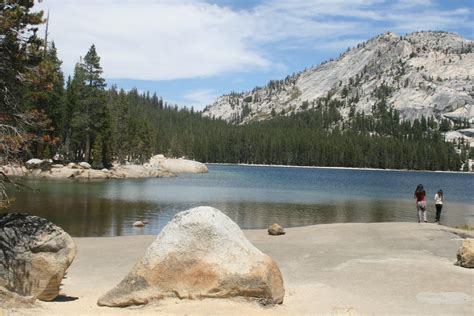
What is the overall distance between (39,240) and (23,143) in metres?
3.29

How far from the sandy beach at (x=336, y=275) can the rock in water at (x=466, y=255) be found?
38 centimetres

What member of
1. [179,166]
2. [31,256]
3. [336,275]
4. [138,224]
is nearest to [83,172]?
[179,166]

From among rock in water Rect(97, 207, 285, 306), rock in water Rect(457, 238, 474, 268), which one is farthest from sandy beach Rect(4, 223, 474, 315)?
rock in water Rect(457, 238, 474, 268)

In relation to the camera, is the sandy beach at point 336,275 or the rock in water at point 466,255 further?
the rock in water at point 466,255

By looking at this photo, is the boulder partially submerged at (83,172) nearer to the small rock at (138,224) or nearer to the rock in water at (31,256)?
the small rock at (138,224)

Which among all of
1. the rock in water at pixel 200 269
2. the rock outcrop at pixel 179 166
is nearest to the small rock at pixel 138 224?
the rock in water at pixel 200 269

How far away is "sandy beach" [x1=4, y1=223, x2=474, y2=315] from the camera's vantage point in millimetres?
11180

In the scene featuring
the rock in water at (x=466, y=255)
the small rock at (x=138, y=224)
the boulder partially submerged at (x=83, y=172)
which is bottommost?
the small rock at (x=138, y=224)

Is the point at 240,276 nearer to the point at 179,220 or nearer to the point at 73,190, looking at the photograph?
the point at 179,220

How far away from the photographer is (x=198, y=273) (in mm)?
11523

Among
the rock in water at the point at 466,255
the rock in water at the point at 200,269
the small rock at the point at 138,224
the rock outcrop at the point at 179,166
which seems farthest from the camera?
the rock outcrop at the point at 179,166

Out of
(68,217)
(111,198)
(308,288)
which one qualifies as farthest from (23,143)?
(111,198)

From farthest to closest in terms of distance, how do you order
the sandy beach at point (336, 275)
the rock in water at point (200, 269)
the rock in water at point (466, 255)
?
1. the rock in water at point (466, 255)
2. the rock in water at point (200, 269)
3. the sandy beach at point (336, 275)

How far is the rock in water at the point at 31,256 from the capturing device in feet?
37.7
